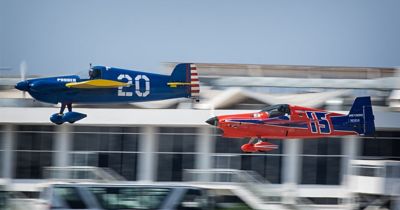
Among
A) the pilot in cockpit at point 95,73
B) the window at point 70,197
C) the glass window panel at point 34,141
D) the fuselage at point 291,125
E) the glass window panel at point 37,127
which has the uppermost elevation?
the pilot in cockpit at point 95,73

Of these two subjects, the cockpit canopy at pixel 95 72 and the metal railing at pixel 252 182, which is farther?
the metal railing at pixel 252 182

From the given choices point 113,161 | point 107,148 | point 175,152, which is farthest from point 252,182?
point 107,148

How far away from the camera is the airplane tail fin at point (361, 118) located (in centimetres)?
2259

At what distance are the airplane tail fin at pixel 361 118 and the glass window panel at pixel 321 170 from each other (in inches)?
531

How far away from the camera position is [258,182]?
35000mm

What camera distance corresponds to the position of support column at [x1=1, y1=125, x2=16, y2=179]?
3712cm

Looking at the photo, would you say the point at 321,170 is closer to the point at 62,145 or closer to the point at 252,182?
the point at 252,182

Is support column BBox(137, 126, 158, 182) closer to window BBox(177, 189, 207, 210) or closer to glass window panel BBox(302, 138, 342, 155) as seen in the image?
glass window panel BBox(302, 138, 342, 155)

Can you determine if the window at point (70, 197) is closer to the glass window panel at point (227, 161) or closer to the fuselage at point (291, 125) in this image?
the fuselage at point (291, 125)

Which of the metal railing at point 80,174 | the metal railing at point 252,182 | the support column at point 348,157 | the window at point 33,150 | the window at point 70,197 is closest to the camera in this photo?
the window at point 70,197

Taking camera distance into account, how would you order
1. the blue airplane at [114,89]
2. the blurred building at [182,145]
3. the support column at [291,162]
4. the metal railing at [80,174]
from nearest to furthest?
the blue airplane at [114,89] < the metal railing at [80,174] < the blurred building at [182,145] < the support column at [291,162]

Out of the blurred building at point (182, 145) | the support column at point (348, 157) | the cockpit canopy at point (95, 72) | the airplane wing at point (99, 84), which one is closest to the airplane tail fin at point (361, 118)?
the airplane wing at point (99, 84)

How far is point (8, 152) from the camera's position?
3719 centimetres

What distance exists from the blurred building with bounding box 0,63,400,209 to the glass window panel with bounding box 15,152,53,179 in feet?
0.11
